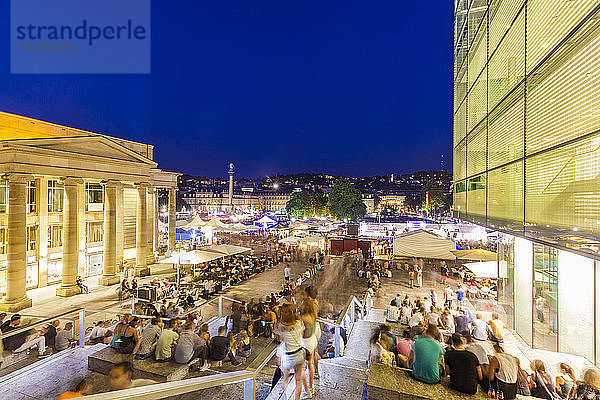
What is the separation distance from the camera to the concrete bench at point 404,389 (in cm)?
434

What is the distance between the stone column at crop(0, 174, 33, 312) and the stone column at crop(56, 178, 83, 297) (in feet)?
7.47

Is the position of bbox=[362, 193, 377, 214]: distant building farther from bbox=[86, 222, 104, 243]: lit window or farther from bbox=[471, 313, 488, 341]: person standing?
bbox=[471, 313, 488, 341]: person standing

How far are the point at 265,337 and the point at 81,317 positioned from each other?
5.15m

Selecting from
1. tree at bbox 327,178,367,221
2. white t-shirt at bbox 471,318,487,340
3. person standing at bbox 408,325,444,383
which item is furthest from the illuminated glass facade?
tree at bbox 327,178,367,221

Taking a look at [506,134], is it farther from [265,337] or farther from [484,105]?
[265,337]

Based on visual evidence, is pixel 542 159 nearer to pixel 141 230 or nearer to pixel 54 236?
pixel 141 230

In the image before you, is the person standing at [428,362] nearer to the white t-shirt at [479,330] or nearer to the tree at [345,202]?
the white t-shirt at [479,330]

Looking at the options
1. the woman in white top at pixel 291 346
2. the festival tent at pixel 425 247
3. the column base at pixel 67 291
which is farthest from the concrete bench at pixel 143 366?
the festival tent at pixel 425 247

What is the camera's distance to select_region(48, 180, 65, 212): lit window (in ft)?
64.3

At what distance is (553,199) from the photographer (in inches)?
275

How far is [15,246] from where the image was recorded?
13984 millimetres

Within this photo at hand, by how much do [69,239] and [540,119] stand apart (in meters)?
21.7

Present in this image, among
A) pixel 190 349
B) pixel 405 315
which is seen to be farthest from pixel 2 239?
pixel 405 315

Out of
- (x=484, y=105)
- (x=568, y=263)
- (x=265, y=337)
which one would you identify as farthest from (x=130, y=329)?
(x=484, y=105)
